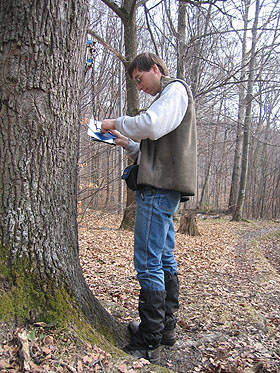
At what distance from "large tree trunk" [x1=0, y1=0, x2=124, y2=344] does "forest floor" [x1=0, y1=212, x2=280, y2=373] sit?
0.68 feet

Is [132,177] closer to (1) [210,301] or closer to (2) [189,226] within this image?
(1) [210,301]

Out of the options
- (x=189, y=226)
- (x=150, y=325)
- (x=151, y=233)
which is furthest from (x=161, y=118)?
(x=189, y=226)

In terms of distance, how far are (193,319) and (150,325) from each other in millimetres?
1031

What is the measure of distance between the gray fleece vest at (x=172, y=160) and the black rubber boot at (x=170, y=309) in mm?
740

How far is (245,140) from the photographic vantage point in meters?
14.9

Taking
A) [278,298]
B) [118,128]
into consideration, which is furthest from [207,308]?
[118,128]

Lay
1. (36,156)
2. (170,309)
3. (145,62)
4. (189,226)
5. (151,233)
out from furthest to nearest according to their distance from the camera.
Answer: (189,226) < (170,309) < (145,62) < (151,233) < (36,156)

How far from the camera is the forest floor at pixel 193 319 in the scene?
1.65 meters

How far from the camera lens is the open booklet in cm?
216

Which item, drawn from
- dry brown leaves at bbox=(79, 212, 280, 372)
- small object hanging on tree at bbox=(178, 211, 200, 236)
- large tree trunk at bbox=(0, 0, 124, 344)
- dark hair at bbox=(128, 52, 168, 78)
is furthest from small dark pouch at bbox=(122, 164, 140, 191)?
small object hanging on tree at bbox=(178, 211, 200, 236)

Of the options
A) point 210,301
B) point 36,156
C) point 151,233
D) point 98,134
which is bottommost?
point 210,301

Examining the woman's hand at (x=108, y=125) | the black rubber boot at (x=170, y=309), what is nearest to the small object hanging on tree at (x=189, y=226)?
the black rubber boot at (x=170, y=309)

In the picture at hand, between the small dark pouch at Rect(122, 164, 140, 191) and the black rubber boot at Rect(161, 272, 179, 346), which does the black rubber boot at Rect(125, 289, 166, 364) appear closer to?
the black rubber boot at Rect(161, 272, 179, 346)

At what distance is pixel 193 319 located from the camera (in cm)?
292
